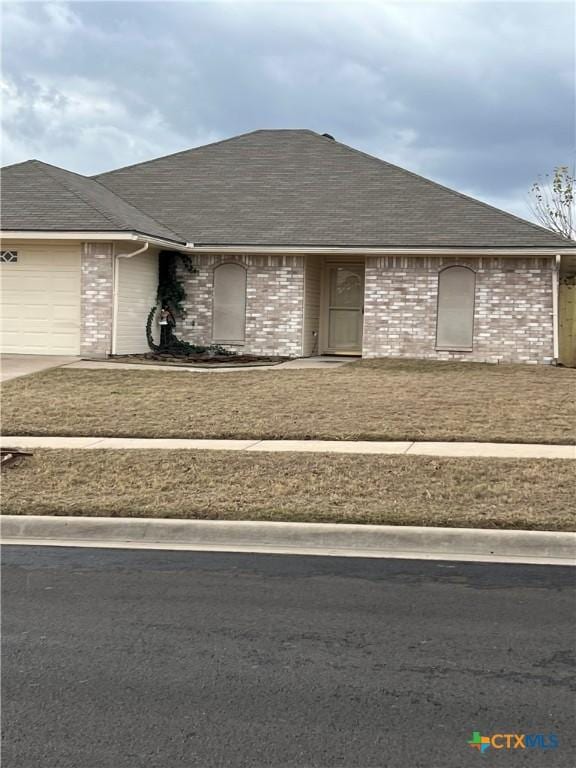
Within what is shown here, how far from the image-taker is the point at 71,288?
21.0 meters

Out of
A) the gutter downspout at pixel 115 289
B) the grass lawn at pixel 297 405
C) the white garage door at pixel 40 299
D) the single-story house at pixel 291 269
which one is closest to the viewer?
the grass lawn at pixel 297 405

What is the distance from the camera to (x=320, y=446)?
448 inches

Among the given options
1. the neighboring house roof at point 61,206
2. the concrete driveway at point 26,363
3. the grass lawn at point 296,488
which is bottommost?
A: the grass lawn at point 296,488

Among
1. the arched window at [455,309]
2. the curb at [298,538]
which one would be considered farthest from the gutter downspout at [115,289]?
the curb at [298,538]

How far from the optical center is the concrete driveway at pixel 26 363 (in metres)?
17.6

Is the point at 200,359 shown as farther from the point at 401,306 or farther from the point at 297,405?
the point at 297,405

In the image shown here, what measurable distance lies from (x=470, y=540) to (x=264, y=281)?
1564 centimetres

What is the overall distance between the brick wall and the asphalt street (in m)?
15.5

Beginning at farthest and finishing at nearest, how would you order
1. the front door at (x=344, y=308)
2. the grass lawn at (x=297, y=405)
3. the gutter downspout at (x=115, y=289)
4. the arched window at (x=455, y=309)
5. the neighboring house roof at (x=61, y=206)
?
the front door at (x=344, y=308)
the arched window at (x=455, y=309)
the gutter downspout at (x=115, y=289)
the neighboring house roof at (x=61, y=206)
the grass lawn at (x=297, y=405)

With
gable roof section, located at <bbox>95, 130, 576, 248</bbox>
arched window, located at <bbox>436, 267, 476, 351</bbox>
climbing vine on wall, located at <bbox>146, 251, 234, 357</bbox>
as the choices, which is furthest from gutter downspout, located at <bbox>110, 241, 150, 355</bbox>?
arched window, located at <bbox>436, 267, 476, 351</bbox>

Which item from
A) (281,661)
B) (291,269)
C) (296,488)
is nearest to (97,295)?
(291,269)

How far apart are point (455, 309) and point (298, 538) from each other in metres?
14.7

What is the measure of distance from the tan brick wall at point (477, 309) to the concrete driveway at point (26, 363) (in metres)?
7.09

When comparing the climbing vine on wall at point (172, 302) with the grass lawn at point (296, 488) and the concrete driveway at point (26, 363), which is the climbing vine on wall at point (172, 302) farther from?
the grass lawn at point (296, 488)
